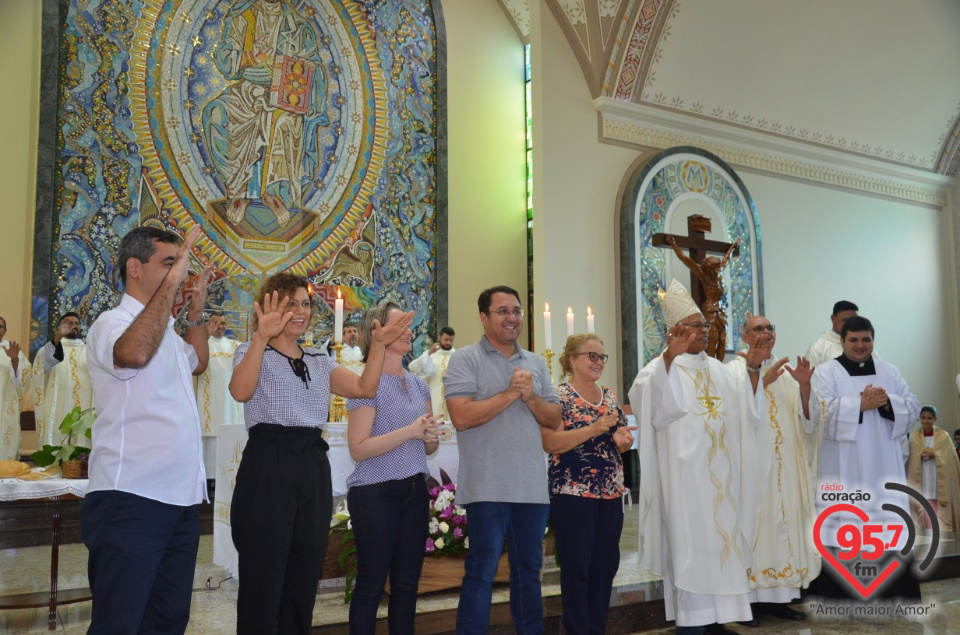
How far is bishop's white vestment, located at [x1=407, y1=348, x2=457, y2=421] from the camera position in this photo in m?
9.93

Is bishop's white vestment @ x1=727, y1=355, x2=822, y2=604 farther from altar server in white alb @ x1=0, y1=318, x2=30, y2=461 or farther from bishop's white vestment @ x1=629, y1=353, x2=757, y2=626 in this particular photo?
altar server in white alb @ x1=0, y1=318, x2=30, y2=461

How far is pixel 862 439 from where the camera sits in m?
5.37

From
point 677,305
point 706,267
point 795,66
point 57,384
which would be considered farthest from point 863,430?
point 57,384

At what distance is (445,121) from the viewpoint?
12039 mm

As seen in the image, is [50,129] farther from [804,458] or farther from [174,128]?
[804,458]

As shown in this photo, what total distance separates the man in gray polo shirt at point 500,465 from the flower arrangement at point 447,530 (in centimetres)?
125

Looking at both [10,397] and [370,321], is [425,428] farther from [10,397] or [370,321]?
[10,397]

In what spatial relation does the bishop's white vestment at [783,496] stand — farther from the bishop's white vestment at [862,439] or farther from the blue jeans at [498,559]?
the blue jeans at [498,559]

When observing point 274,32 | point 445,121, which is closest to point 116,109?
point 274,32

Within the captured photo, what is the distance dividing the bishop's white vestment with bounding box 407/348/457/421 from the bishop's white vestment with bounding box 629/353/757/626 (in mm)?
5438

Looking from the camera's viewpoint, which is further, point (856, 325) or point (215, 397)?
point (215, 397)

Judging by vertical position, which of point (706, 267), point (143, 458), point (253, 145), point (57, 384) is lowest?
point (143, 458)

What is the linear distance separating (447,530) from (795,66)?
815 cm

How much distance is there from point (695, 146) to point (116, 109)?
267 inches
